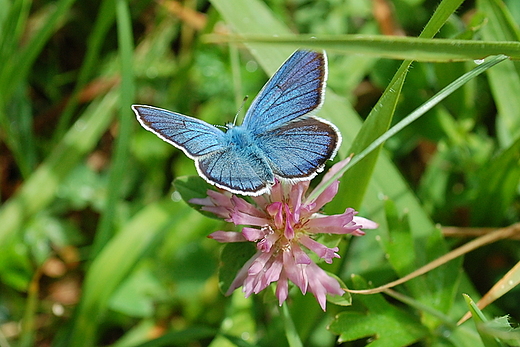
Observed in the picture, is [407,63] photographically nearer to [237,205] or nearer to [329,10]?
[237,205]

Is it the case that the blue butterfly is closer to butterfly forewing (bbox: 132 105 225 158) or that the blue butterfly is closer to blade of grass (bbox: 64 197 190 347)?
butterfly forewing (bbox: 132 105 225 158)

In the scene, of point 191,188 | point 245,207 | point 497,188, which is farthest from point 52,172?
point 497,188

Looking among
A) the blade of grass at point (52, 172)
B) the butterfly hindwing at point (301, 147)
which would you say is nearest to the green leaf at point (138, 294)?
the blade of grass at point (52, 172)

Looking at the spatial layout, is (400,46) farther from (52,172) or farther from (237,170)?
(52,172)

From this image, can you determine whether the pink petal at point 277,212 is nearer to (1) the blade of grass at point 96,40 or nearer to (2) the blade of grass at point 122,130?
(2) the blade of grass at point 122,130

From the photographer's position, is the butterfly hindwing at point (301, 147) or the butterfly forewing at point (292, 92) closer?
the butterfly hindwing at point (301, 147)

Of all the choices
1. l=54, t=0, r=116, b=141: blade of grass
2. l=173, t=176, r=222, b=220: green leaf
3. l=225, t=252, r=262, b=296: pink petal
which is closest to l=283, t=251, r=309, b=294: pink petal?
l=225, t=252, r=262, b=296: pink petal

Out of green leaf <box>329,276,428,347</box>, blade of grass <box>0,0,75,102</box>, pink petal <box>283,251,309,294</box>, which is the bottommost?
green leaf <box>329,276,428,347</box>

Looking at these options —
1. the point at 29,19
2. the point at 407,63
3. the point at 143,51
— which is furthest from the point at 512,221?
the point at 29,19
